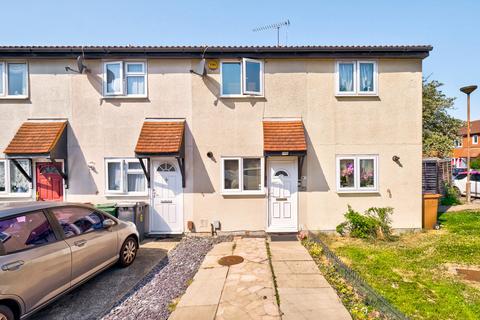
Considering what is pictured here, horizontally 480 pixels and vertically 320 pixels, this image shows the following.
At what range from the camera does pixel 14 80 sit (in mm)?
7965

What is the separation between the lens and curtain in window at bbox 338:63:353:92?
314 inches

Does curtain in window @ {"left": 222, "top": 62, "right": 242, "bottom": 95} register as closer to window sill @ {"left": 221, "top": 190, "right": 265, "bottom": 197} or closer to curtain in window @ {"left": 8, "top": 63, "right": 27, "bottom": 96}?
window sill @ {"left": 221, "top": 190, "right": 265, "bottom": 197}

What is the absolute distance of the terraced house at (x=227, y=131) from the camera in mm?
7867

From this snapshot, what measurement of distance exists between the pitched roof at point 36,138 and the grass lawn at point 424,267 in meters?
9.14

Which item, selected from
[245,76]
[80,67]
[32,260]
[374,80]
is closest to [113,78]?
[80,67]

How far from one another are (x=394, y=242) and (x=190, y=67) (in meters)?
8.57

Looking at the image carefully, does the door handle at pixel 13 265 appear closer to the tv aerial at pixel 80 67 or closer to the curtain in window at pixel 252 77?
the tv aerial at pixel 80 67

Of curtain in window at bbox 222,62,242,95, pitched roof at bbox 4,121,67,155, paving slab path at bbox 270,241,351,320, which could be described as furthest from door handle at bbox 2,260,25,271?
curtain in window at bbox 222,62,242,95

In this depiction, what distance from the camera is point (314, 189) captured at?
789cm

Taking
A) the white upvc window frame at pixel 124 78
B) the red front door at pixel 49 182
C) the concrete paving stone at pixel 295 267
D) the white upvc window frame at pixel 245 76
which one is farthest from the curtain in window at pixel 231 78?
the red front door at pixel 49 182

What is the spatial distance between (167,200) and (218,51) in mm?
5283

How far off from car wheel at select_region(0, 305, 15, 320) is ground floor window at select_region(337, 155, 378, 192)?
803cm

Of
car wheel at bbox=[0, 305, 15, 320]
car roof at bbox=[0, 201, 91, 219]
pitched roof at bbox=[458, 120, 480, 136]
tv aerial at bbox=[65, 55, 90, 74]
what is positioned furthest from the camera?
pitched roof at bbox=[458, 120, 480, 136]

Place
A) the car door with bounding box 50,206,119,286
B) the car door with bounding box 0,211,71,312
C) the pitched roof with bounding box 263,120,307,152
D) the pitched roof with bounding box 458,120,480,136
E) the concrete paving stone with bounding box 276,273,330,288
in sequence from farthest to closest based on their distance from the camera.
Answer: the pitched roof with bounding box 458,120,480,136 < the pitched roof with bounding box 263,120,307,152 < the concrete paving stone with bounding box 276,273,330,288 < the car door with bounding box 50,206,119,286 < the car door with bounding box 0,211,71,312
